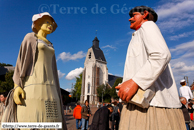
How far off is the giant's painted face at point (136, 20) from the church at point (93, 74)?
53411 millimetres

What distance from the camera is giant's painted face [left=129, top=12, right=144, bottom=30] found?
1.78m

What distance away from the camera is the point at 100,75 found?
192ft

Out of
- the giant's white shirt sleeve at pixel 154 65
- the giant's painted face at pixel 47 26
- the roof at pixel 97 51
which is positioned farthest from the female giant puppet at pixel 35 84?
the roof at pixel 97 51

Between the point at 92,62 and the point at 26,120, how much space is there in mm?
55624

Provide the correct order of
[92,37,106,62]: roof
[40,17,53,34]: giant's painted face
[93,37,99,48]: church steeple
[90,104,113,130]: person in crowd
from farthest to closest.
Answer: [93,37,99,48]: church steeple → [92,37,106,62]: roof → [90,104,113,130]: person in crowd → [40,17,53,34]: giant's painted face

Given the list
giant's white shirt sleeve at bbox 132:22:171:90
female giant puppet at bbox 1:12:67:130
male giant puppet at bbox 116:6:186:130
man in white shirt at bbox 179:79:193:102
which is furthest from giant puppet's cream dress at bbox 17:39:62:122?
man in white shirt at bbox 179:79:193:102

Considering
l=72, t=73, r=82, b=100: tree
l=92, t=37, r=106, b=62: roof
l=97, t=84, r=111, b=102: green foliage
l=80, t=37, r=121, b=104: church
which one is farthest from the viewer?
l=72, t=73, r=82, b=100: tree

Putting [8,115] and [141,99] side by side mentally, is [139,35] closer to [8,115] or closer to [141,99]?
[141,99]

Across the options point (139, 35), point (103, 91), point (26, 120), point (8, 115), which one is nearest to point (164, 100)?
point (139, 35)

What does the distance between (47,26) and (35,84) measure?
50.5 inches

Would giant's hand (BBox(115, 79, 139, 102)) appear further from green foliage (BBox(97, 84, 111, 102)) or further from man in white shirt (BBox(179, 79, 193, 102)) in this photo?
green foliage (BBox(97, 84, 111, 102))

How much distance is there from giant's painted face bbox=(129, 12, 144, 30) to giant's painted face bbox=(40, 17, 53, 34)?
1.84 metres

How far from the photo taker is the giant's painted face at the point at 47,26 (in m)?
2.95

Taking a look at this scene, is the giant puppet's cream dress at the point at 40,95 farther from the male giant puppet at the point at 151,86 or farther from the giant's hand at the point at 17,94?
the male giant puppet at the point at 151,86
